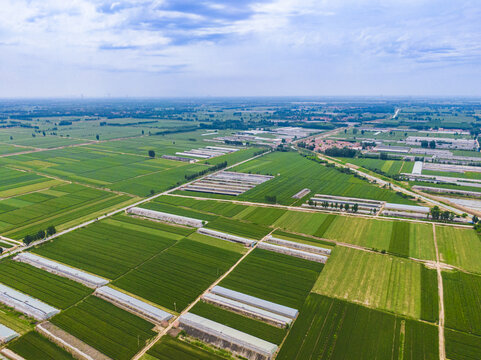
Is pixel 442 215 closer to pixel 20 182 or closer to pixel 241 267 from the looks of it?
pixel 241 267

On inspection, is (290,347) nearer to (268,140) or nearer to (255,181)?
(255,181)

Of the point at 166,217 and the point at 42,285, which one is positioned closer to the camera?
the point at 42,285

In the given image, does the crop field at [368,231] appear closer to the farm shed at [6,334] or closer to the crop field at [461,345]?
the crop field at [461,345]

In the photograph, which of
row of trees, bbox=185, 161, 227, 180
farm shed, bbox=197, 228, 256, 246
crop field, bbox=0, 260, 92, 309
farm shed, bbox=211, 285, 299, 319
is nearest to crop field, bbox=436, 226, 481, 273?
farm shed, bbox=211, 285, 299, 319

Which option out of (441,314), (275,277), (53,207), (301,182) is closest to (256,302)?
(275,277)

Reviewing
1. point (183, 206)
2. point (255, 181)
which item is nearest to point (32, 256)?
point (183, 206)

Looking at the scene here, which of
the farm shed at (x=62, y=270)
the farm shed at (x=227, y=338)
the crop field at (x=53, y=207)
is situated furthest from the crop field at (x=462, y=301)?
the crop field at (x=53, y=207)
